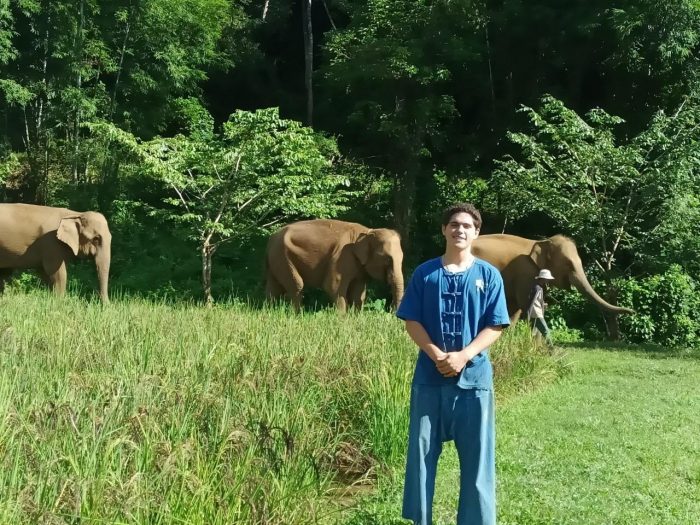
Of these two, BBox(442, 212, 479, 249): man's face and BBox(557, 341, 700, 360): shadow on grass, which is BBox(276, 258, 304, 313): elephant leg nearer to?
BBox(557, 341, 700, 360): shadow on grass

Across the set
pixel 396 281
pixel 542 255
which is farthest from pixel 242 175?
pixel 542 255

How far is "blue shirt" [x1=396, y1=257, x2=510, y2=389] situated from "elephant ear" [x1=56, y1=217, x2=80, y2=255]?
10645 mm

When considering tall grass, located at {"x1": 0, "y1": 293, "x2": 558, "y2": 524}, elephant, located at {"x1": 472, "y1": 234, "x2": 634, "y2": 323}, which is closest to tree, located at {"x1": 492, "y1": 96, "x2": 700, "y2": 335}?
elephant, located at {"x1": 472, "y1": 234, "x2": 634, "y2": 323}

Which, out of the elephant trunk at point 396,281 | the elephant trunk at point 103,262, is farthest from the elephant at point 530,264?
the elephant trunk at point 103,262

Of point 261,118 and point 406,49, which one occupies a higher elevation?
point 406,49

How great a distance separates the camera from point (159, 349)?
627cm

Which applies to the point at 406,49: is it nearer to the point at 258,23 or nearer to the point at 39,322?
the point at 258,23

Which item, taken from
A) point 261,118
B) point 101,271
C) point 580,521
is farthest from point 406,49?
point 580,521

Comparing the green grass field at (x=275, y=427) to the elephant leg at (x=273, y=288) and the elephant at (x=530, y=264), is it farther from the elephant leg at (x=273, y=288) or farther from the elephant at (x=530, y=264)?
the elephant leg at (x=273, y=288)

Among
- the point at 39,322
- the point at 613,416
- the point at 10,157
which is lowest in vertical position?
the point at 613,416

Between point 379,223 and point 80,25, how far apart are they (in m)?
8.60

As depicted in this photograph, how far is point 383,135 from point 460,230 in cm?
1793

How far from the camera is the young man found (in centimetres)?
388

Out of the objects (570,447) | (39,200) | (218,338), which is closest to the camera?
(570,447)
